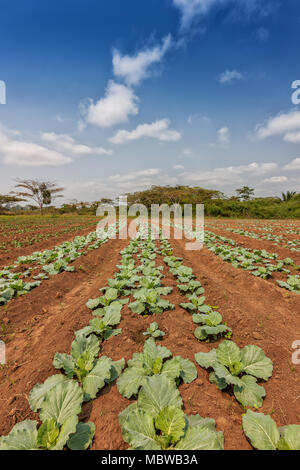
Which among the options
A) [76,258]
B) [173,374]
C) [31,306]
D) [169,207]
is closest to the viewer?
[173,374]

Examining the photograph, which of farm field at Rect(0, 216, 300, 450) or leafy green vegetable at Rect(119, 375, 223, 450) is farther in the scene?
farm field at Rect(0, 216, 300, 450)

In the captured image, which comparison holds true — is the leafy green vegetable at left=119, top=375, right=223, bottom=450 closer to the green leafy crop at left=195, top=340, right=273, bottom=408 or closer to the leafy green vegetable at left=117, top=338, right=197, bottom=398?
the leafy green vegetable at left=117, top=338, right=197, bottom=398

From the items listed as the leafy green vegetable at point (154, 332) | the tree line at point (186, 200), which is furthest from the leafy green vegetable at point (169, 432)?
the tree line at point (186, 200)

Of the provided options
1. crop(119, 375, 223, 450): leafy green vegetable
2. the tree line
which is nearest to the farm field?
crop(119, 375, 223, 450): leafy green vegetable

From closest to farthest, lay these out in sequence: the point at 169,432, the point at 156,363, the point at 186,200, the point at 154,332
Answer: the point at 169,432
the point at 156,363
the point at 154,332
the point at 186,200

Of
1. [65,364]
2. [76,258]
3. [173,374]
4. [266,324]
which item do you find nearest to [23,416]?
[65,364]

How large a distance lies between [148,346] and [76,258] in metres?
5.98

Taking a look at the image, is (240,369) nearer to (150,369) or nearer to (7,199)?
(150,369)

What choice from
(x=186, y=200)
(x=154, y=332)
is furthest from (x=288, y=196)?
(x=154, y=332)

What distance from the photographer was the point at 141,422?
146 centimetres

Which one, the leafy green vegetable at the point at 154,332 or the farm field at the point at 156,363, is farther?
the leafy green vegetable at the point at 154,332

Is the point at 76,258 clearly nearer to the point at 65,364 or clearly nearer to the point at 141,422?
the point at 65,364

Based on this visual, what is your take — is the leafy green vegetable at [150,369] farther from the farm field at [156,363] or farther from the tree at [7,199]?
the tree at [7,199]
